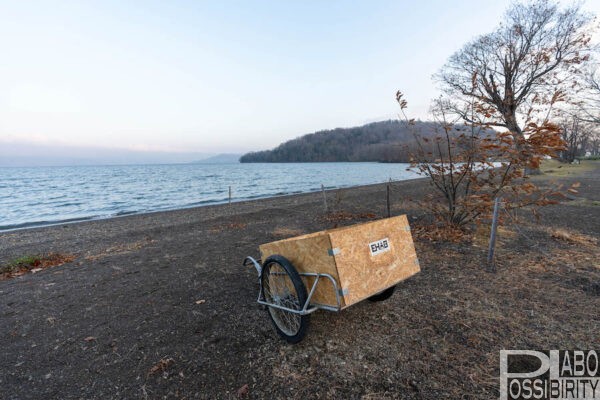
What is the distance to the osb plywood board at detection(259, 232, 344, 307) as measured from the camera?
2.76 meters

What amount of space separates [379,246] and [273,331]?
1841mm

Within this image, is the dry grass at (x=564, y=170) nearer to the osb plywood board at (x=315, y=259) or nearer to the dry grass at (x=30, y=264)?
the osb plywood board at (x=315, y=259)

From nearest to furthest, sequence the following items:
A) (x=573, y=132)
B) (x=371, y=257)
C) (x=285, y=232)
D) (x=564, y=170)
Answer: (x=371, y=257), (x=285, y=232), (x=564, y=170), (x=573, y=132)

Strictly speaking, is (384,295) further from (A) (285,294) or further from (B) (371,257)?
(A) (285,294)

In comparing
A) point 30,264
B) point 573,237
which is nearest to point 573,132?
point 573,237

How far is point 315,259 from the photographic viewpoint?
2898 mm

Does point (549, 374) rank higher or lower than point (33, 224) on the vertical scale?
higher

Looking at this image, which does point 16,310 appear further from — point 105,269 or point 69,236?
point 69,236

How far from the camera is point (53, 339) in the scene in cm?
378

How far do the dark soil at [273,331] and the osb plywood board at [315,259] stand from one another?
2.47ft

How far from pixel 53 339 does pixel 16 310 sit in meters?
1.75

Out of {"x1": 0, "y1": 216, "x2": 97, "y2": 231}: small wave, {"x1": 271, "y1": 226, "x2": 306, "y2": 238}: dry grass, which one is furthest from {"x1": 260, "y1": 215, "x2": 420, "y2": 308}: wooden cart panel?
{"x1": 0, "y1": 216, "x2": 97, "y2": 231}: small wave

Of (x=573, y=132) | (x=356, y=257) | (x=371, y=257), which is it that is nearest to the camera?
(x=356, y=257)

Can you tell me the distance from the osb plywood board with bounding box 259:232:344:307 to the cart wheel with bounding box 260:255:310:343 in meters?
0.12
